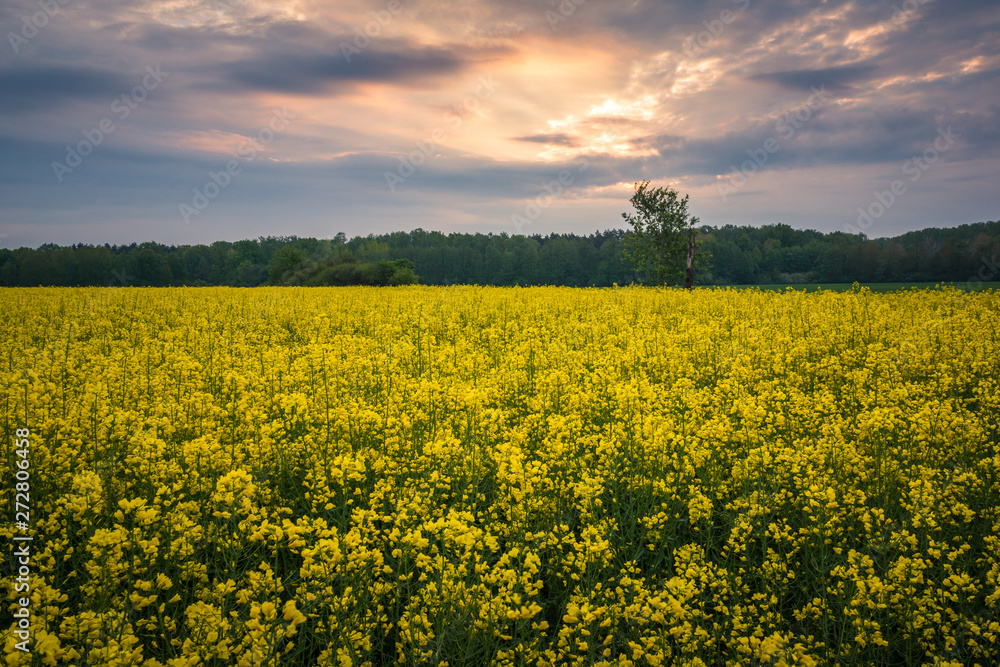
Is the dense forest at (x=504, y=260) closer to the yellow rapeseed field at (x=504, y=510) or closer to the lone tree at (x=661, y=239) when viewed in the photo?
the lone tree at (x=661, y=239)

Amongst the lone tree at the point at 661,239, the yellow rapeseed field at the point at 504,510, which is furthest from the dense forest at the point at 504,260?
the yellow rapeseed field at the point at 504,510

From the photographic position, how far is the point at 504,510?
384cm

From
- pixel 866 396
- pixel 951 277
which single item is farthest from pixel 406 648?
pixel 951 277

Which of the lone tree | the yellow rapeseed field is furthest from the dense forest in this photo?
the yellow rapeseed field

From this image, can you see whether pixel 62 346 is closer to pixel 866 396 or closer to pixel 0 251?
pixel 866 396

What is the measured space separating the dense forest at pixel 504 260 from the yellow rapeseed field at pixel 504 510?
32.2m

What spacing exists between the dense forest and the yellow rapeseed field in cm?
3223

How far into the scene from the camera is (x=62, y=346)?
8500 millimetres

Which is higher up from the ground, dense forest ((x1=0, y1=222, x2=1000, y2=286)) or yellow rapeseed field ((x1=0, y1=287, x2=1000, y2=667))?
dense forest ((x1=0, y1=222, x2=1000, y2=286))

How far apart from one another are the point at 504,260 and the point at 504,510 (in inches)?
3161

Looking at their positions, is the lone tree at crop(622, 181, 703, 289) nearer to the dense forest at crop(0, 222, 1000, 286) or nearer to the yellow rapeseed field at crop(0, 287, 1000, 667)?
the dense forest at crop(0, 222, 1000, 286)

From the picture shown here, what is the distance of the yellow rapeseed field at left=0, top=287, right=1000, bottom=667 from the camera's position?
2789 mm

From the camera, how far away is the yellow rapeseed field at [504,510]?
2.79m

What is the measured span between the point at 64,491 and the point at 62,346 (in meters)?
6.18
